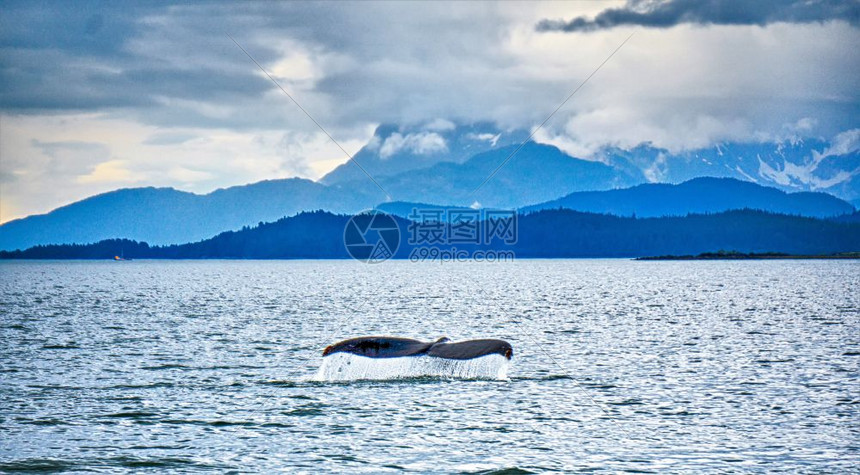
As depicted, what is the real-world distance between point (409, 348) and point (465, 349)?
98.8 inches

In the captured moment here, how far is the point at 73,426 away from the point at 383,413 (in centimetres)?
1082

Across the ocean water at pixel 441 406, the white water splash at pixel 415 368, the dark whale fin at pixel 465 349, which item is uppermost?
the dark whale fin at pixel 465 349

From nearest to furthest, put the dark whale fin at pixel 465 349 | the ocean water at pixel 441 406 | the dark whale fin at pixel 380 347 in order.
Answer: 1. the ocean water at pixel 441 406
2. the dark whale fin at pixel 465 349
3. the dark whale fin at pixel 380 347

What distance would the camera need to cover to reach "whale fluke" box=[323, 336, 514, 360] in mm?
39625

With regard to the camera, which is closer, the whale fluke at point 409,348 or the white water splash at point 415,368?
the whale fluke at point 409,348

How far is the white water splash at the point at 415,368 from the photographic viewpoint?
41.1m

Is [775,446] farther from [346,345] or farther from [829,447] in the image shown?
[346,345]

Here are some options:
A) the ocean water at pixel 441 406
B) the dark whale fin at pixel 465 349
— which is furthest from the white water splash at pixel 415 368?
the ocean water at pixel 441 406

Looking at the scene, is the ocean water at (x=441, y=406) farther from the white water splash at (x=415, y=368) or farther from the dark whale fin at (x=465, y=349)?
the dark whale fin at (x=465, y=349)

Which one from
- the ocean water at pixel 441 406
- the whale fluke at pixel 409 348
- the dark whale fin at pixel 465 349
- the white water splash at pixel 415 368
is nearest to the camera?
the ocean water at pixel 441 406

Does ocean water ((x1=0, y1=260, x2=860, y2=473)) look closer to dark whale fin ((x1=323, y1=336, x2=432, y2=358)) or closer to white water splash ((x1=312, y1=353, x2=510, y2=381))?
white water splash ((x1=312, y1=353, x2=510, y2=381))

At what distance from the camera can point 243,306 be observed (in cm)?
10862

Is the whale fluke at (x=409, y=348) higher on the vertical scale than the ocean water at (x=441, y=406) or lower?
higher

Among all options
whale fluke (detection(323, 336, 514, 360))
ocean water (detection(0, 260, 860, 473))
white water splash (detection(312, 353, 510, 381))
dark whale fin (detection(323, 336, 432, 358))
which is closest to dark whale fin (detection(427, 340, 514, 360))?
whale fluke (detection(323, 336, 514, 360))
